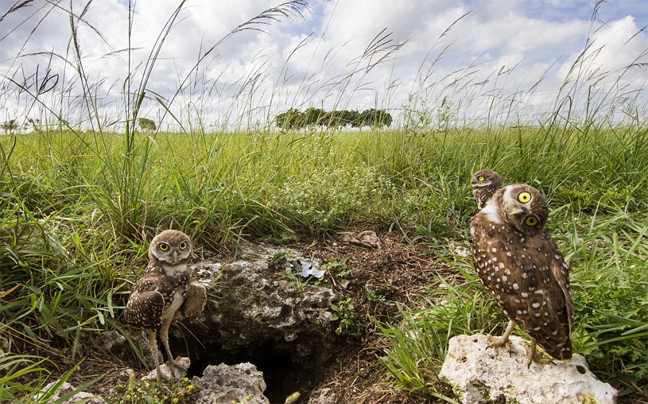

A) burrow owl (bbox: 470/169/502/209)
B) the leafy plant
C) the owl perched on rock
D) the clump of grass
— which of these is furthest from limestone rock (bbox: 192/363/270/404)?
burrow owl (bbox: 470/169/502/209)

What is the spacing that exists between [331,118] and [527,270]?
339 centimetres

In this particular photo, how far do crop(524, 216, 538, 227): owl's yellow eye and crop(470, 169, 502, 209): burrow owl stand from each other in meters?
0.77

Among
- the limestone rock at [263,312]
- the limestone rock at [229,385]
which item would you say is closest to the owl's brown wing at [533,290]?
the limestone rock at [263,312]

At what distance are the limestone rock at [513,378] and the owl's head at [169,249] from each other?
1.59 meters

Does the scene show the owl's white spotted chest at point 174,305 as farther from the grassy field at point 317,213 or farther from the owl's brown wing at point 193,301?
the grassy field at point 317,213

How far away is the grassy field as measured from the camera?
2299 mm

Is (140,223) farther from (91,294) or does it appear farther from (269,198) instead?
(269,198)

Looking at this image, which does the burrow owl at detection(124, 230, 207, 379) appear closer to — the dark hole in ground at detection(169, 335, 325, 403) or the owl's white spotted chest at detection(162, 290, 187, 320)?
the owl's white spotted chest at detection(162, 290, 187, 320)

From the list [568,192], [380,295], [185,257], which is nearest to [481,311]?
[380,295]

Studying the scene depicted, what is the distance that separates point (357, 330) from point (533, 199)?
5.07 feet

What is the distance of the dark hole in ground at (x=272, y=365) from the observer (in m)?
2.89

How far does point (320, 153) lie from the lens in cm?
467

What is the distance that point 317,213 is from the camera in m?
3.72

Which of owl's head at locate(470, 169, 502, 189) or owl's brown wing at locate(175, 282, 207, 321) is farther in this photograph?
owl's head at locate(470, 169, 502, 189)
